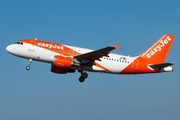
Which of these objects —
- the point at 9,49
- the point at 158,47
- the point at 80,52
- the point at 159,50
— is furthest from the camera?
the point at 158,47

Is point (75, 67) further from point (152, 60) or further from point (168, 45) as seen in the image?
point (168, 45)

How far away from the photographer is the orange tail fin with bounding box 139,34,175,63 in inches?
1612

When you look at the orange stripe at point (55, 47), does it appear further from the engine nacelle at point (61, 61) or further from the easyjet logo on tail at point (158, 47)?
the easyjet logo on tail at point (158, 47)

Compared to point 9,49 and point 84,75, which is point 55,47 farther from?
point 9,49

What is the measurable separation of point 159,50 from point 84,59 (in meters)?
12.2

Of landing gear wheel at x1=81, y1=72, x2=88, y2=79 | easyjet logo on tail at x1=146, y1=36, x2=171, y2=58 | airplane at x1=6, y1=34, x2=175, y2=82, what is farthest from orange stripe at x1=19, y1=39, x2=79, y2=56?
easyjet logo on tail at x1=146, y1=36, x2=171, y2=58

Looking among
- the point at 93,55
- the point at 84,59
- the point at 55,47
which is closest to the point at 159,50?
the point at 93,55

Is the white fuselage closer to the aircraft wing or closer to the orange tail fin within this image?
the aircraft wing

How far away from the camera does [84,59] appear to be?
120 feet

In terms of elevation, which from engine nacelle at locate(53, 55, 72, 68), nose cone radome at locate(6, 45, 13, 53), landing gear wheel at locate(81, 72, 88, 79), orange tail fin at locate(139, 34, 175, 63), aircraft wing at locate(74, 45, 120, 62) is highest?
orange tail fin at locate(139, 34, 175, 63)

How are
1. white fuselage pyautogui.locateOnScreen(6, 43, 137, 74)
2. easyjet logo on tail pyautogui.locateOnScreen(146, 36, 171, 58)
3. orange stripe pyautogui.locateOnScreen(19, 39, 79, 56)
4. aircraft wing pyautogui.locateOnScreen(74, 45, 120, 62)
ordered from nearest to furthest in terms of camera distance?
1. aircraft wing pyautogui.locateOnScreen(74, 45, 120, 62)
2. white fuselage pyautogui.locateOnScreen(6, 43, 137, 74)
3. orange stripe pyautogui.locateOnScreen(19, 39, 79, 56)
4. easyjet logo on tail pyautogui.locateOnScreen(146, 36, 171, 58)

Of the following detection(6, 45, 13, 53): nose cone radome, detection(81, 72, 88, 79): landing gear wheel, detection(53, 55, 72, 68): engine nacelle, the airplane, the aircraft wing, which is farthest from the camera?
detection(81, 72, 88, 79): landing gear wheel

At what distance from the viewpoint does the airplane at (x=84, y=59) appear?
3581 centimetres

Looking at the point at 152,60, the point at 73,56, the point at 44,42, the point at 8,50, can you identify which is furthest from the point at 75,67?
the point at 152,60
